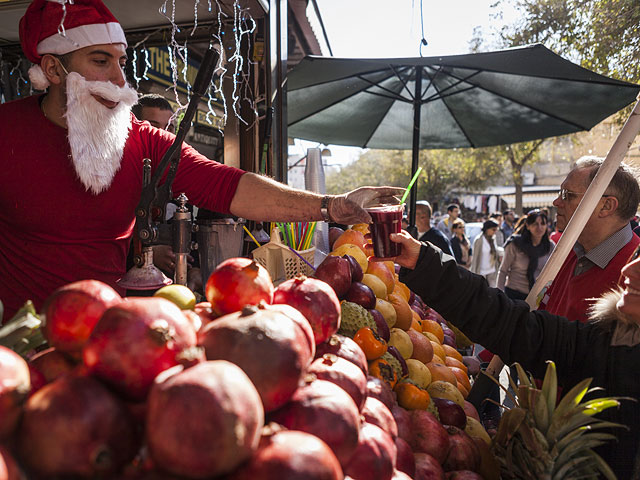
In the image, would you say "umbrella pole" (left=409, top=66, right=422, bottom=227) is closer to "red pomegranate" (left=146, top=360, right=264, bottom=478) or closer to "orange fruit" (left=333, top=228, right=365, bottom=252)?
"orange fruit" (left=333, top=228, right=365, bottom=252)

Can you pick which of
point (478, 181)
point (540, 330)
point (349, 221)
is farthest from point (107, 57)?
point (478, 181)

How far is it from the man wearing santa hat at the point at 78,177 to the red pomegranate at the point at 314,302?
2.02ft

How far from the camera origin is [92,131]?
2.02 m

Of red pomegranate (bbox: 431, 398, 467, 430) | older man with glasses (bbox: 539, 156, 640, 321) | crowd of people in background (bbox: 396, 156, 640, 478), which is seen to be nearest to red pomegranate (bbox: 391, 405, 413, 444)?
red pomegranate (bbox: 431, 398, 467, 430)

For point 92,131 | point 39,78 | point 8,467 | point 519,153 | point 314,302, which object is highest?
point 519,153

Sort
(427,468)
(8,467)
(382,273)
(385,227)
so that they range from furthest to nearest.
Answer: (382,273)
(385,227)
(427,468)
(8,467)

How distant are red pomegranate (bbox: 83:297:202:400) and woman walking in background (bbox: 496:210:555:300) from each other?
615 cm

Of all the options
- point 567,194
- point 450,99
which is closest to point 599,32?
point 450,99

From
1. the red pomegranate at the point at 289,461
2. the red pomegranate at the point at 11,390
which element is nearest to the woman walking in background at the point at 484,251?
the red pomegranate at the point at 289,461

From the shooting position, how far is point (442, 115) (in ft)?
23.9

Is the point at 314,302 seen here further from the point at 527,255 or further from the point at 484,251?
the point at 484,251

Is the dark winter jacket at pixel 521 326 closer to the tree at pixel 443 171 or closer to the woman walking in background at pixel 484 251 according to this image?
the woman walking in background at pixel 484 251

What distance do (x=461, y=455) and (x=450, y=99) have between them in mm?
5910

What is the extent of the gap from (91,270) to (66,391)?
4.82 feet
